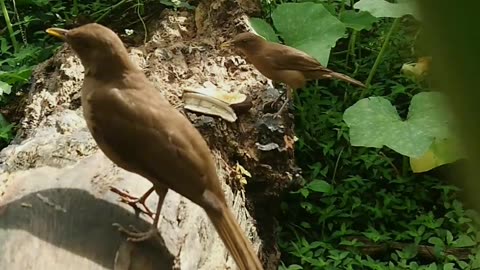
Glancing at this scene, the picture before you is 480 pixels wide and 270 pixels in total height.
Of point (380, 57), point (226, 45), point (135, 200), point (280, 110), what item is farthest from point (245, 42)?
point (135, 200)

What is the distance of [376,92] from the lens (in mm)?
4520

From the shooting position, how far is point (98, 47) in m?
2.46

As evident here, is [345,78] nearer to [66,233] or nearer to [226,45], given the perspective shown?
[226,45]

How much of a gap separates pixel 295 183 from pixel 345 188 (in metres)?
0.63

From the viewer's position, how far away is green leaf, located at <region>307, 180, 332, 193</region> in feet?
12.9

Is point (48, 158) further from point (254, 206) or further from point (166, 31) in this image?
point (166, 31)

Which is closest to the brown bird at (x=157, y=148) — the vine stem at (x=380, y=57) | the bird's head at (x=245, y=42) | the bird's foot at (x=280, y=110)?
the bird's foot at (x=280, y=110)

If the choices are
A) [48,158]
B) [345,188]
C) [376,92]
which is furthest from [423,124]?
[48,158]

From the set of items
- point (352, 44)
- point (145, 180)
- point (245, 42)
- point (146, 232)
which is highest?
point (146, 232)

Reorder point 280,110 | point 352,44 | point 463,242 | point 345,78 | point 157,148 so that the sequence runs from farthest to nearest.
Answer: point 352,44 → point 345,78 → point 463,242 → point 280,110 → point 157,148

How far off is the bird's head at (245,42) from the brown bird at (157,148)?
4.42ft

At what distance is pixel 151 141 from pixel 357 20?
2.47m

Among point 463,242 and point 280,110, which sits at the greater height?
point 280,110

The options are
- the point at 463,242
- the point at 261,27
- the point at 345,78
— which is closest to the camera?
the point at 463,242
